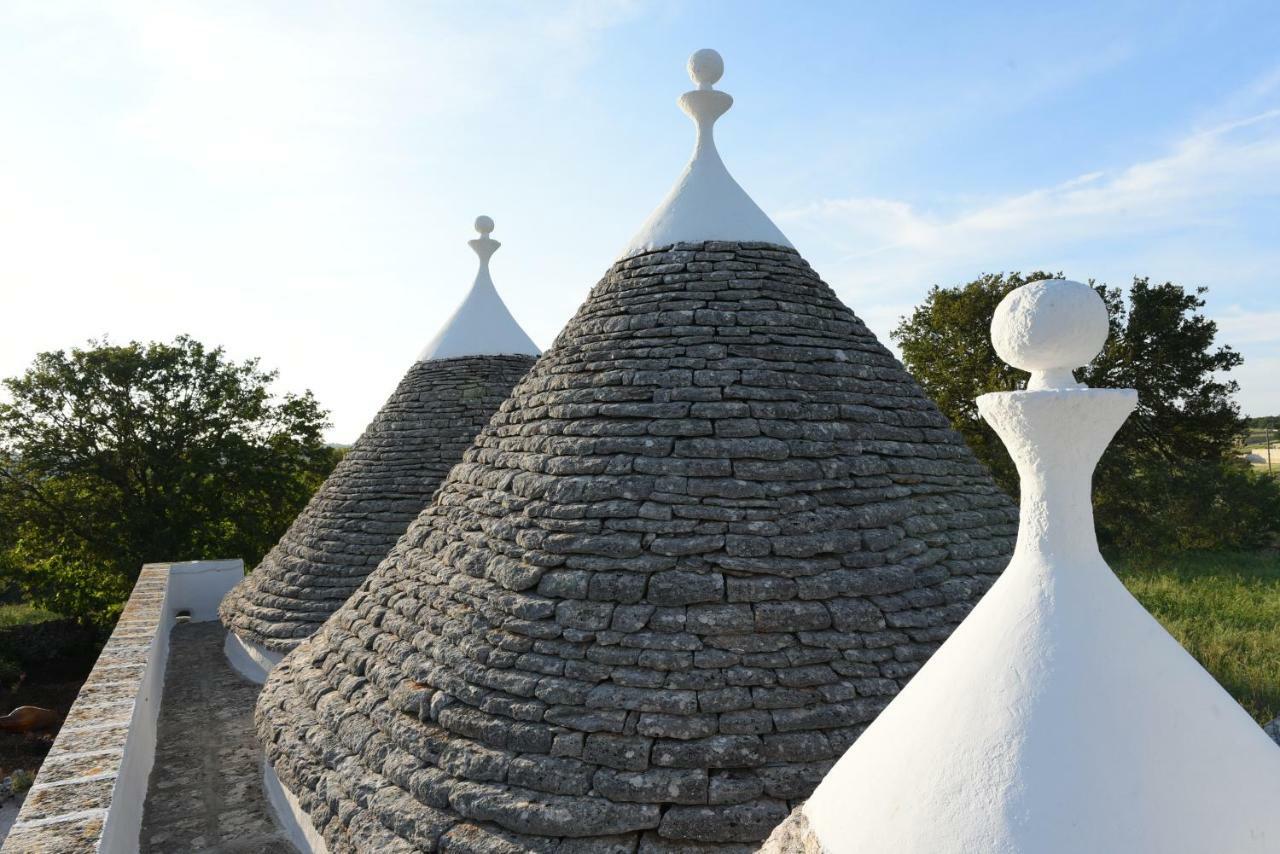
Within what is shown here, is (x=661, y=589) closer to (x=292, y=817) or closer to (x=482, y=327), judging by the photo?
(x=292, y=817)

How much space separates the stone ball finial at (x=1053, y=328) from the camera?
2287 mm

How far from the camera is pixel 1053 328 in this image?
7.52ft

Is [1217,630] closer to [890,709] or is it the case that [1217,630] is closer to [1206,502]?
[1206,502]

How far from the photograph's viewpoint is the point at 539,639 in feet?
15.5

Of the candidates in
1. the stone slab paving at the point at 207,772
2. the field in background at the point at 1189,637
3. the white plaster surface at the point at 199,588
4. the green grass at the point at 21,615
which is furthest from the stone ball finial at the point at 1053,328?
the green grass at the point at 21,615

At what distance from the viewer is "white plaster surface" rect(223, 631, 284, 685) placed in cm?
988

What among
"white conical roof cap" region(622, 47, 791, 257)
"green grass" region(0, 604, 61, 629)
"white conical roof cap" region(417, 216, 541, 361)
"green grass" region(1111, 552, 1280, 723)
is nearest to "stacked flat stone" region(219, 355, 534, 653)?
"white conical roof cap" region(417, 216, 541, 361)

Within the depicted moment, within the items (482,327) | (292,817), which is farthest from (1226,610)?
(292,817)

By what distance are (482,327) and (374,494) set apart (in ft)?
8.15

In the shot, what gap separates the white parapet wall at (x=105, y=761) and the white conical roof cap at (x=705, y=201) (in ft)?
17.0

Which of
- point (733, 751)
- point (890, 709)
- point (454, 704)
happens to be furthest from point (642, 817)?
point (890, 709)

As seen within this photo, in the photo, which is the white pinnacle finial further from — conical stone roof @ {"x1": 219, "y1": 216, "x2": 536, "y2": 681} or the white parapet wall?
the white parapet wall

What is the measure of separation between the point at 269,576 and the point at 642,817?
7.73 meters

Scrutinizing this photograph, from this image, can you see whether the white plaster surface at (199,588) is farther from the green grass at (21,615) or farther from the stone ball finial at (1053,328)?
the green grass at (21,615)
